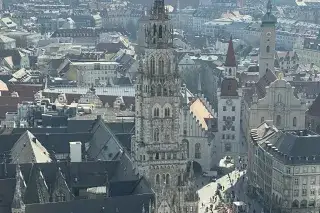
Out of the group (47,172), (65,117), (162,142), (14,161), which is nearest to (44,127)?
(65,117)

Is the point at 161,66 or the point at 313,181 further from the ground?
the point at 161,66

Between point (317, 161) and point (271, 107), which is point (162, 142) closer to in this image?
point (317, 161)

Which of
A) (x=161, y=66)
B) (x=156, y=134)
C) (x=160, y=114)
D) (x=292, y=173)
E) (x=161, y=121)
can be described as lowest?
(x=292, y=173)

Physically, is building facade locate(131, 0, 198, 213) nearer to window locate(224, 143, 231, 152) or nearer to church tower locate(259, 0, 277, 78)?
window locate(224, 143, 231, 152)

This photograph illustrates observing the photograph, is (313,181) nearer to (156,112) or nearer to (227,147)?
(227,147)

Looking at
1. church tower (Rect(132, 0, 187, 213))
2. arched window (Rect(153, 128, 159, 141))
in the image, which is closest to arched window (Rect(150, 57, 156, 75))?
church tower (Rect(132, 0, 187, 213))

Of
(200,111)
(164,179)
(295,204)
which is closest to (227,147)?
(200,111)

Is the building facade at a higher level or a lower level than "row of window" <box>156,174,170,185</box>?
higher
